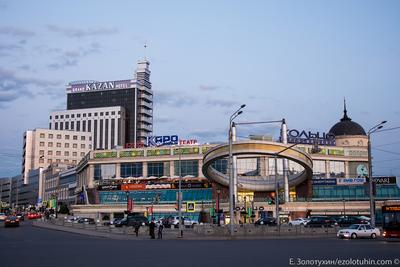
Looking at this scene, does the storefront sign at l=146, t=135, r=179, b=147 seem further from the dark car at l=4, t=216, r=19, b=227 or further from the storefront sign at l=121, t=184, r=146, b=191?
the dark car at l=4, t=216, r=19, b=227

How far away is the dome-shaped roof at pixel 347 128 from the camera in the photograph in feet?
443

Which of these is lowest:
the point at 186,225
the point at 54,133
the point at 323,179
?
the point at 186,225

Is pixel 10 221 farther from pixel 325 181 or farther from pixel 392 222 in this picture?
pixel 325 181

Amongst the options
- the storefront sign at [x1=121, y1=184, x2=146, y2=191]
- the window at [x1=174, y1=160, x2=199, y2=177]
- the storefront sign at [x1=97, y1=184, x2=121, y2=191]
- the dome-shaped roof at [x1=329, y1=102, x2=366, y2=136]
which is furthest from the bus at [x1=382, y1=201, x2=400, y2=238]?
the dome-shaped roof at [x1=329, y1=102, x2=366, y2=136]

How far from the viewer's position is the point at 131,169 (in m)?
124

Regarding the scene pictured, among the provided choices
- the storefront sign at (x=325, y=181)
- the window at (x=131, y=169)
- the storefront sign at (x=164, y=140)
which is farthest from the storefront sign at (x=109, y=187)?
the storefront sign at (x=325, y=181)

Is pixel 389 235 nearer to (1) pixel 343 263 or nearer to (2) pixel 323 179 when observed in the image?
(1) pixel 343 263

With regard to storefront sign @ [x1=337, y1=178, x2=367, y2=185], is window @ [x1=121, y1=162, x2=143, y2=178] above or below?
above

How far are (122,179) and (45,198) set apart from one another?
81936mm

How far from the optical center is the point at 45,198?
193875 mm

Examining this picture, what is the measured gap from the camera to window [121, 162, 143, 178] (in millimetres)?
122812

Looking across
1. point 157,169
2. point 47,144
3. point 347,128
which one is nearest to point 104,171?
point 157,169

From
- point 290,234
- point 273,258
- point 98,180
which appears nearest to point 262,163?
point 98,180

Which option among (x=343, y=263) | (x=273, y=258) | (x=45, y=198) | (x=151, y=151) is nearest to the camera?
(x=343, y=263)
